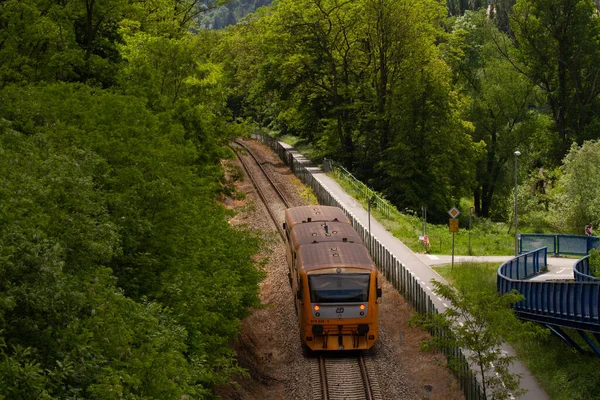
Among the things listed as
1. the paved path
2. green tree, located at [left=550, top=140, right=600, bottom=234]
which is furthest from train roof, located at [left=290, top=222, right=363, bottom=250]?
green tree, located at [left=550, top=140, right=600, bottom=234]

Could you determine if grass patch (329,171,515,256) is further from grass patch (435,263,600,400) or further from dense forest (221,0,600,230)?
grass patch (435,263,600,400)

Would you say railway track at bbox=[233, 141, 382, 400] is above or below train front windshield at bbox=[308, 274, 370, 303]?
below

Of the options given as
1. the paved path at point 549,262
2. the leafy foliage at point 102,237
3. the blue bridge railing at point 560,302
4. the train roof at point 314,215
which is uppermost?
the leafy foliage at point 102,237

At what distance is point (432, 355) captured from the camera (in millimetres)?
24578

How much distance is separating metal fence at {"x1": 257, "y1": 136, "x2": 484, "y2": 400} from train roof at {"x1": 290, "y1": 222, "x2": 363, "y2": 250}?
334 centimetres

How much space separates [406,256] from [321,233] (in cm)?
1023

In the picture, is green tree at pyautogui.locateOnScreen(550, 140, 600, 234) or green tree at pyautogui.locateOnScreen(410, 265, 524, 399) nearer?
green tree at pyautogui.locateOnScreen(410, 265, 524, 399)

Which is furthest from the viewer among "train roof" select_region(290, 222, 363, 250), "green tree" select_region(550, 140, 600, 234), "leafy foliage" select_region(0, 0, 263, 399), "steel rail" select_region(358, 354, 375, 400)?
"green tree" select_region(550, 140, 600, 234)

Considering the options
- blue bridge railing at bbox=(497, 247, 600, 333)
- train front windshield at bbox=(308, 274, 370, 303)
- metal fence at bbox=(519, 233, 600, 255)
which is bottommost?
metal fence at bbox=(519, 233, 600, 255)

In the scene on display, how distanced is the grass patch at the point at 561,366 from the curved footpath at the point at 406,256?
0.91 feet

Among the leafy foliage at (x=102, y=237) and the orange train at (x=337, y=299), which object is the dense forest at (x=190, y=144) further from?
the orange train at (x=337, y=299)

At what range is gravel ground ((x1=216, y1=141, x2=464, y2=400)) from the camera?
2211 centimetres

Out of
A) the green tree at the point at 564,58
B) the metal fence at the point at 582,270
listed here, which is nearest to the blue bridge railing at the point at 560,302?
the metal fence at the point at 582,270

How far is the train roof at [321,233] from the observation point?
85.6ft
